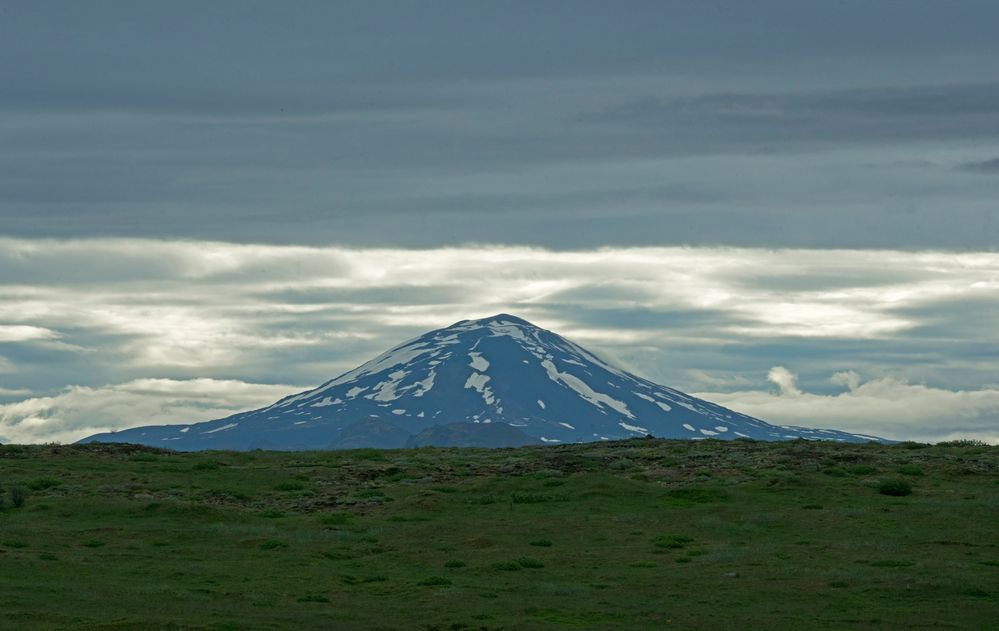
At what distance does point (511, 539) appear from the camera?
54250 millimetres

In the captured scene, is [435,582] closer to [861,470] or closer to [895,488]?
[895,488]

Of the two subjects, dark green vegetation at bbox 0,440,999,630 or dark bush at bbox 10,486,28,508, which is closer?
dark green vegetation at bbox 0,440,999,630

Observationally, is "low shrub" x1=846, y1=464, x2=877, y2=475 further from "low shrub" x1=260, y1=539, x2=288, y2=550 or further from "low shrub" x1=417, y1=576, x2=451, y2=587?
"low shrub" x1=417, y1=576, x2=451, y2=587

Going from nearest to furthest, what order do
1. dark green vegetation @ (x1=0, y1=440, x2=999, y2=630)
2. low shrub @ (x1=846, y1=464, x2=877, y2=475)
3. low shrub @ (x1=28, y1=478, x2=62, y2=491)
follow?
dark green vegetation @ (x1=0, y1=440, x2=999, y2=630), low shrub @ (x1=28, y1=478, x2=62, y2=491), low shrub @ (x1=846, y1=464, x2=877, y2=475)

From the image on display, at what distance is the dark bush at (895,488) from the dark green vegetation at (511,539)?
2.72 ft

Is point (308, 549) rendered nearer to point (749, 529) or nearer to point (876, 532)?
point (749, 529)

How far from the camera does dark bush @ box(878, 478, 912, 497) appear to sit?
214ft

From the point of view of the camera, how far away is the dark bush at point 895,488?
6538cm

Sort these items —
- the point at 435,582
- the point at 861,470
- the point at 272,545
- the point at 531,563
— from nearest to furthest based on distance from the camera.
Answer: the point at 435,582 → the point at 531,563 → the point at 272,545 → the point at 861,470

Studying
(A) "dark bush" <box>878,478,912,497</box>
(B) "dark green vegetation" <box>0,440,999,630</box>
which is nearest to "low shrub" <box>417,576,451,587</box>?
(B) "dark green vegetation" <box>0,440,999,630</box>

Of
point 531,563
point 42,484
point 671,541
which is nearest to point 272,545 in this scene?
point 531,563

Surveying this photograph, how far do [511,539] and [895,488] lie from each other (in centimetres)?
2152

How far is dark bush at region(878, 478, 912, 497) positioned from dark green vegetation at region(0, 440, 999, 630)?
0.83 meters

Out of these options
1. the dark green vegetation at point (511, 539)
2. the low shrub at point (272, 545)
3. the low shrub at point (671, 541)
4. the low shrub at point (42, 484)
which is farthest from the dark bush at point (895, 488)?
the low shrub at point (42, 484)
